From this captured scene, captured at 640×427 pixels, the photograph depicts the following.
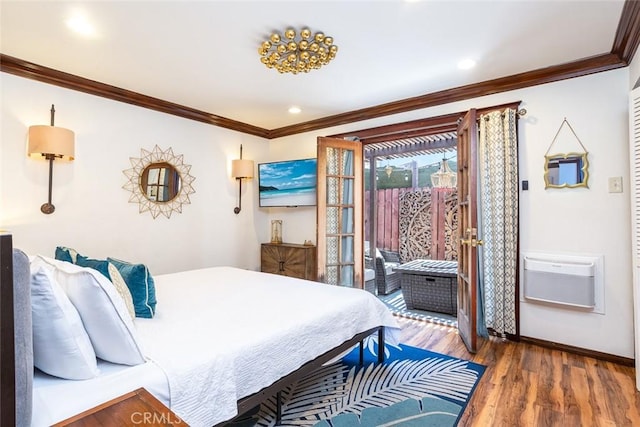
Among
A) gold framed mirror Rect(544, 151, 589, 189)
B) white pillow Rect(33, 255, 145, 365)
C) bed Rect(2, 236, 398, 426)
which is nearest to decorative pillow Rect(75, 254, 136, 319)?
bed Rect(2, 236, 398, 426)

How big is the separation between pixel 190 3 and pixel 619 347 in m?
4.05

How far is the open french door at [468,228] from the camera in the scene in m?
2.78

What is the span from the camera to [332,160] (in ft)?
13.2

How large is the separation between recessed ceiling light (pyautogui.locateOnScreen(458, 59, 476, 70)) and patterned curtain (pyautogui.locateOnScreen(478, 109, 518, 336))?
54cm

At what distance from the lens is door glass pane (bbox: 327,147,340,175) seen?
13.1 ft

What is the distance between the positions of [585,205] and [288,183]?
10.5ft

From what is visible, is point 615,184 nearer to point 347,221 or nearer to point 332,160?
point 347,221

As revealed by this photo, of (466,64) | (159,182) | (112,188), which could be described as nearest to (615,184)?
(466,64)

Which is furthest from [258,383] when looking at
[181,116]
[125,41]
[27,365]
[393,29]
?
[181,116]

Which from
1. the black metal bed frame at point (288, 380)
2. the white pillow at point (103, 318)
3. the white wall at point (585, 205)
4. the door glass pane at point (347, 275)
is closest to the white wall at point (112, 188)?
the door glass pane at point (347, 275)

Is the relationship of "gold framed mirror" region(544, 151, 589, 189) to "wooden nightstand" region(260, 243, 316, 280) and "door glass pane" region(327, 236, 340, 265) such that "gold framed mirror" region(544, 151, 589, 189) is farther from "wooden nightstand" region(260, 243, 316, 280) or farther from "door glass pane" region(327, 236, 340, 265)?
"wooden nightstand" region(260, 243, 316, 280)

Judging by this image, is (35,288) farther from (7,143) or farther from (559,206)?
(559,206)

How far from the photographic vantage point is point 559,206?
2.85 meters

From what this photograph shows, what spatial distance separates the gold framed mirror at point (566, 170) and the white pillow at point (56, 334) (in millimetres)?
3464
